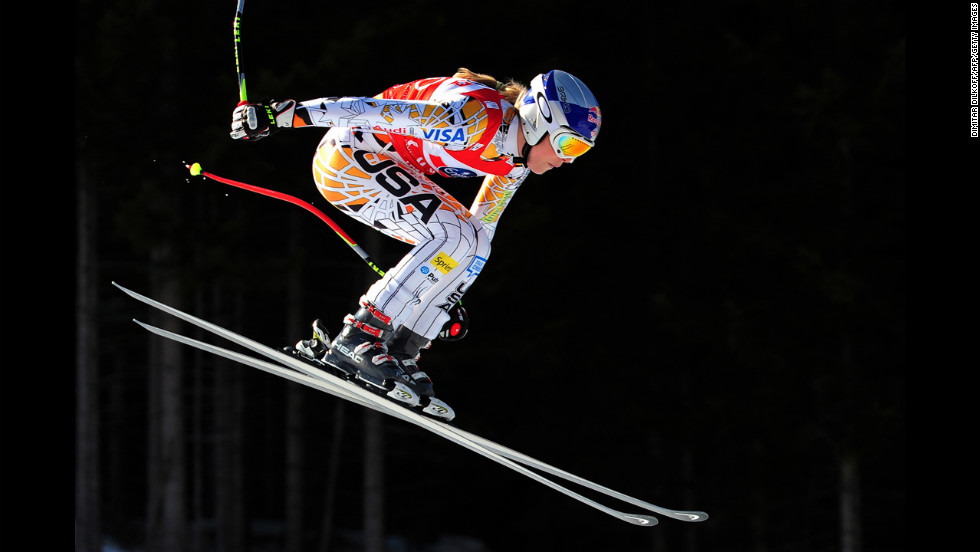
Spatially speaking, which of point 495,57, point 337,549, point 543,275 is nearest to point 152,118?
point 495,57

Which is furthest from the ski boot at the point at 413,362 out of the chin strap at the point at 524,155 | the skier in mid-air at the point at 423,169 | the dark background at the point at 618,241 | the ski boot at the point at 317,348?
the dark background at the point at 618,241

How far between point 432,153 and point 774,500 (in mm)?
10054

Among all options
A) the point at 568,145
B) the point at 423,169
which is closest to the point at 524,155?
the point at 568,145

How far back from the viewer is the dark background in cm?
1032

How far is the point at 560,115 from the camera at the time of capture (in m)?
4.18

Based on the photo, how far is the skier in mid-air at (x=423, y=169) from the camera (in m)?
4.16

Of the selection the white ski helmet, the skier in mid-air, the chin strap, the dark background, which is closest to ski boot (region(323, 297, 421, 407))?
the skier in mid-air

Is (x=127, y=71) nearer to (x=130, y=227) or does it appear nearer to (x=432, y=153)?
(x=130, y=227)

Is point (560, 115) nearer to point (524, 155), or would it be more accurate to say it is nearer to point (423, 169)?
point (524, 155)

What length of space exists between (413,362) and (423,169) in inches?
33.9

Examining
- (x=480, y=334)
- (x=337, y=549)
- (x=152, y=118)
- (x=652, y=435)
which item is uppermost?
(x=152, y=118)

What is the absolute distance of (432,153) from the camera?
4473 millimetres

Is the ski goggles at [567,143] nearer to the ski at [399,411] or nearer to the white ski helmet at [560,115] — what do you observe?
the white ski helmet at [560,115]

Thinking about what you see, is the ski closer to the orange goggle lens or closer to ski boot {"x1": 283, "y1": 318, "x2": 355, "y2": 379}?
ski boot {"x1": 283, "y1": 318, "x2": 355, "y2": 379}
